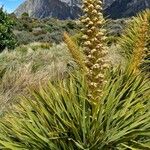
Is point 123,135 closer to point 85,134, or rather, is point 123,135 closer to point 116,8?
point 85,134

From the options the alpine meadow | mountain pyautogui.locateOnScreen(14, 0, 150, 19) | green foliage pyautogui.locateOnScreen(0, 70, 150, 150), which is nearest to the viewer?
the alpine meadow

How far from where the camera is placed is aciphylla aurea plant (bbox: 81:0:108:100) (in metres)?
4.05

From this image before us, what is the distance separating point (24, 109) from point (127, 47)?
4125 millimetres

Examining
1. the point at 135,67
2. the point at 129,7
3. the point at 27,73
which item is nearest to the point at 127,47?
the point at 27,73

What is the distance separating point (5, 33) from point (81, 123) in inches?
858

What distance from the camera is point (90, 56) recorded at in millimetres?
4164

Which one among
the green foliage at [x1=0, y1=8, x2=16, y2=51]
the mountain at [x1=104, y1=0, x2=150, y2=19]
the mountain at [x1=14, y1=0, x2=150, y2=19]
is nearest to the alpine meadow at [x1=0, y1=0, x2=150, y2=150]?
the green foliage at [x1=0, y1=8, x2=16, y2=51]

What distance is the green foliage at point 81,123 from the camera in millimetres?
4426

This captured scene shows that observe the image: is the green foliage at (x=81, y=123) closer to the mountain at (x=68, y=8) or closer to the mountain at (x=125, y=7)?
the mountain at (x=68, y=8)

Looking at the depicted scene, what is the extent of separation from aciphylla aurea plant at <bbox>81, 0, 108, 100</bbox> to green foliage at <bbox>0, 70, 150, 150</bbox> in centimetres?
15

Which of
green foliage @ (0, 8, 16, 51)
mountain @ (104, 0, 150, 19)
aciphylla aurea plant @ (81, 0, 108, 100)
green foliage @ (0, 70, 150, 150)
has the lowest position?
green foliage @ (0, 70, 150, 150)

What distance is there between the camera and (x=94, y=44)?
4152 mm

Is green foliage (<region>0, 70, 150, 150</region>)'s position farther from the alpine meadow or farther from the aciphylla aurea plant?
the aciphylla aurea plant

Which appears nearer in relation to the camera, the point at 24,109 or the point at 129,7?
the point at 24,109
